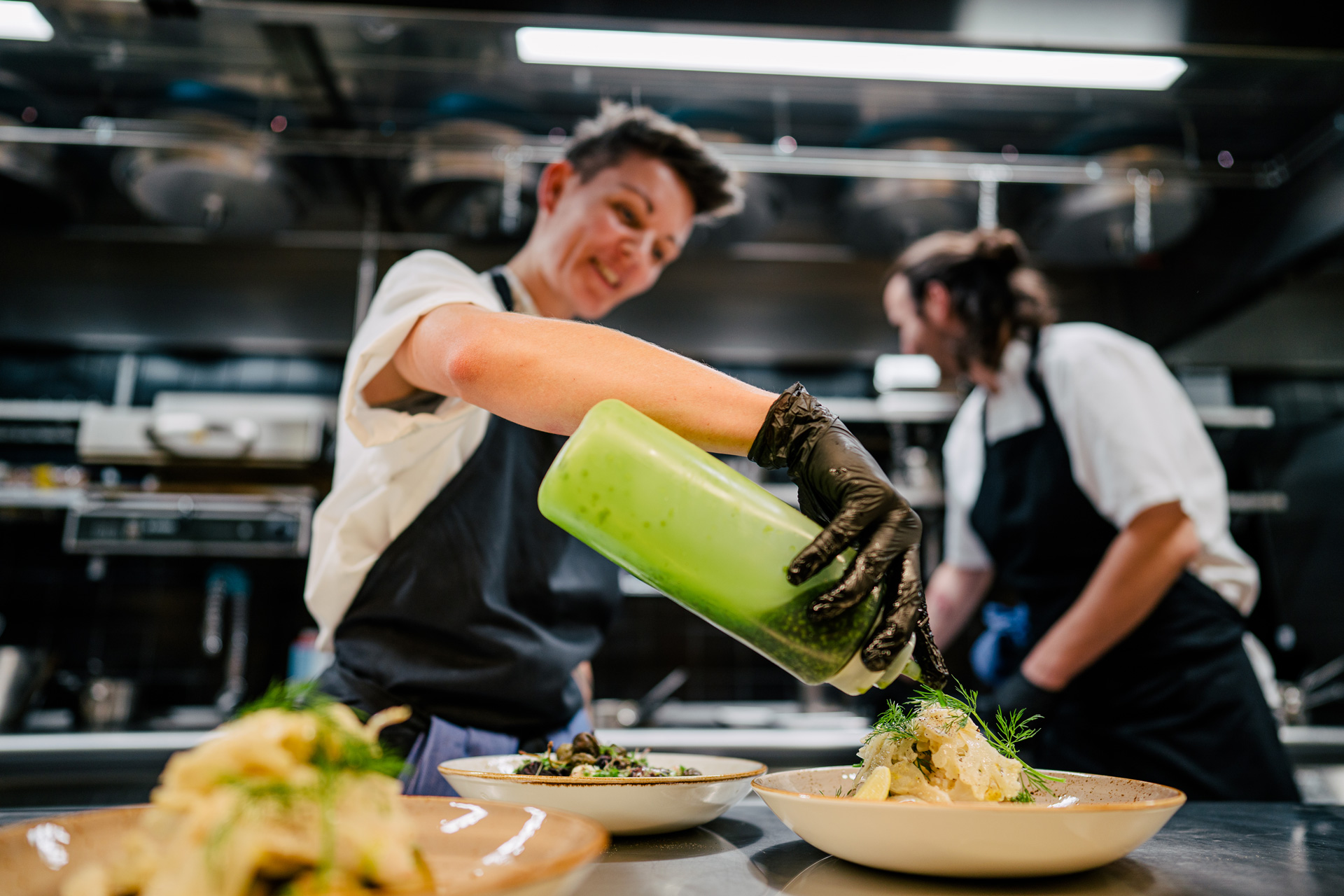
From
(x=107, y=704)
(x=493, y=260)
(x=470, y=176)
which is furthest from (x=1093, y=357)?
(x=107, y=704)

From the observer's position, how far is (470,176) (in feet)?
8.42

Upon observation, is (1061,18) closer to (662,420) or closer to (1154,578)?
(1154,578)

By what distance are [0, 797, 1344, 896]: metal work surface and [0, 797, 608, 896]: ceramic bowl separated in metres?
0.11

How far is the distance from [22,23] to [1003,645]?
3055mm

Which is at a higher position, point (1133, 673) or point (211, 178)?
point (211, 178)

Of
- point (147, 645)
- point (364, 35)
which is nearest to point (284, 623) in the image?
point (147, 645)

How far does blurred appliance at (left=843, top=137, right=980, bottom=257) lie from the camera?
263cm

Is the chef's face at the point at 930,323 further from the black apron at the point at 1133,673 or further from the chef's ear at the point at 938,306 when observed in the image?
the black apron at the point at 1133,673

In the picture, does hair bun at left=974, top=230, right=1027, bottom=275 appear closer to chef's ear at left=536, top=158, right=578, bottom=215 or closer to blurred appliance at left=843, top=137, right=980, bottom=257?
blurred appliance at left=843, top=137, right=980, bottom=257

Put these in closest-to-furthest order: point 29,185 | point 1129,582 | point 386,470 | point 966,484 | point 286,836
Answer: point 286,836 → point 386,470 → point 1129,582 → point 966,484 → point 29,185

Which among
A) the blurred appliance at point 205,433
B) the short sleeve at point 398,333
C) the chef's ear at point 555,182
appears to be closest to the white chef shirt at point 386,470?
the short sleeve at point 398,333

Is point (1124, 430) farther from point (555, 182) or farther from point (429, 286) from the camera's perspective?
point (429, 286)

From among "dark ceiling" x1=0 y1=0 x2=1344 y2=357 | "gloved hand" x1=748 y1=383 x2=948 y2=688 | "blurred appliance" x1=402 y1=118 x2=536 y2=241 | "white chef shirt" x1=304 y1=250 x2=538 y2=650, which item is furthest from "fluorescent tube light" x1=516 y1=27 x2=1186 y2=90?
"gloved hand" x1=748 y1=383 x2=948 y2=688

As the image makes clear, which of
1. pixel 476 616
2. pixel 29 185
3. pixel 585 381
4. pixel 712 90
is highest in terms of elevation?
pixel 712 90
